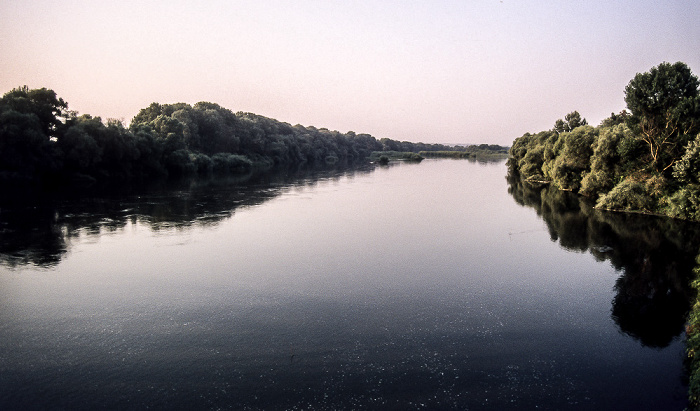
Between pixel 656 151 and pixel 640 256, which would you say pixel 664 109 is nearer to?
pixel 656 151

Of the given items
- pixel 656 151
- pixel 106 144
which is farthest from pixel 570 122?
pixel 106 144

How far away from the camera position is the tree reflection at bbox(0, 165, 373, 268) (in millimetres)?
22875

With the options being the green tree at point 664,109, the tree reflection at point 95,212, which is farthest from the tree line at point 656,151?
the tree reflection at point 95,212

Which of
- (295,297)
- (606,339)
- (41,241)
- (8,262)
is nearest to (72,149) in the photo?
(41,241)

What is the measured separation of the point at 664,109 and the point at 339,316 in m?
34.9

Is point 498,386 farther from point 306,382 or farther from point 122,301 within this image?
Result: point 122,301

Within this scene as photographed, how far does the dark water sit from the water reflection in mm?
119

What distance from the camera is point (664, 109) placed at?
34.3m

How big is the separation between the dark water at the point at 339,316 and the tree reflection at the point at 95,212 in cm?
30

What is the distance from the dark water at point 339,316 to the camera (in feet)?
33.9

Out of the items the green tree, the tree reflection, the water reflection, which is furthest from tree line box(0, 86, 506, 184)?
the green tree

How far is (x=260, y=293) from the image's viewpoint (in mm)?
16438

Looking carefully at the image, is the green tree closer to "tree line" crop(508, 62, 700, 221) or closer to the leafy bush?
"tree line" crop(508, 62, 700, 221)

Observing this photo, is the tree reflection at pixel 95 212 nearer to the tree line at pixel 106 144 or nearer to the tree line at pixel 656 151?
the tree line at pixel 106 144
